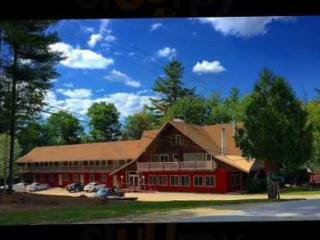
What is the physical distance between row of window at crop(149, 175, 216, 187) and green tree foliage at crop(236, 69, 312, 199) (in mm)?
6958

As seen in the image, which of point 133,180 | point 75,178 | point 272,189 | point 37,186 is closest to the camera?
point 272,189

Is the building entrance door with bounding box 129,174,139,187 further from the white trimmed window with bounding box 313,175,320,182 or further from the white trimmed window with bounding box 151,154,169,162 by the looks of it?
the white trimmed window with bounding box 313,175,320,182

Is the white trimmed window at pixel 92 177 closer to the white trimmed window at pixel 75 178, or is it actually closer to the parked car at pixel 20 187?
the white trimmed window at pixel 75 178

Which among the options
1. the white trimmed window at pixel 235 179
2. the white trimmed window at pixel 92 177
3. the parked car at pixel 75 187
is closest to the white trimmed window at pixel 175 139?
the white trimmed window at pixel 235 179

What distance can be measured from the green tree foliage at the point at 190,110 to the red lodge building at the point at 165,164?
0.83 meters

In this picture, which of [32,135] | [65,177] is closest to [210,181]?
[65,177]

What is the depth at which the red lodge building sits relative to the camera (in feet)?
83.7

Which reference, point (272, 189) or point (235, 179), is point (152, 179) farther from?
point (272, 189)

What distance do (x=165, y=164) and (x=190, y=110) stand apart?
303cm

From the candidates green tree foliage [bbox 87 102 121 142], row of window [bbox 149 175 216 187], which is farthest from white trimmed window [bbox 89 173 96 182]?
row of window [bbox 149 175 216 187]

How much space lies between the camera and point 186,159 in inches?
1098

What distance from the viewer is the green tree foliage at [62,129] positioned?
1728 centimetres

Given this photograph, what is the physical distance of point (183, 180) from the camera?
27.8 m

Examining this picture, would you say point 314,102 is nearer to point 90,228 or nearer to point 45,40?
point 45,40
